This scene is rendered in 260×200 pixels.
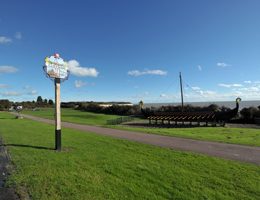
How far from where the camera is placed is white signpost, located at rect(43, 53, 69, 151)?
11.2 m

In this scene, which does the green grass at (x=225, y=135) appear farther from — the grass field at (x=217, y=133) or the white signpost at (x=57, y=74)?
the white signpost at (x=57, y=74)

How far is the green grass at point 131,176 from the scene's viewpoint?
19.0ft

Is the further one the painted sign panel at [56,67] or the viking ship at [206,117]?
the viking ship at [206,117]

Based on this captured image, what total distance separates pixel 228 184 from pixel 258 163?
2.53 meters

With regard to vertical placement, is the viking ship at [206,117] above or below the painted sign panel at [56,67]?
below

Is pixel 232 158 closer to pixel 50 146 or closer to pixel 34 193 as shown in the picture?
pixel 34 193

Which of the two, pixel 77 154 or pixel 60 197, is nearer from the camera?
pixel 60 197

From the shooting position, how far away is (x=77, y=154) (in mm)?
9859

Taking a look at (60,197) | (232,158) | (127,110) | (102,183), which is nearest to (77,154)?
(102,183)

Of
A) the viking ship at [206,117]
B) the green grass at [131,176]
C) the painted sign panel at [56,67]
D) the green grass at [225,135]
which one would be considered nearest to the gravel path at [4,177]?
the green grass at [131,176]

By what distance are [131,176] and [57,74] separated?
20.4 feet

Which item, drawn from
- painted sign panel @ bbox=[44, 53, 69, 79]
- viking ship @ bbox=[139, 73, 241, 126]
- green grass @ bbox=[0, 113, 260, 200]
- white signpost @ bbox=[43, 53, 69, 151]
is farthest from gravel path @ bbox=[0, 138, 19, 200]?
viking ship @ bbox=[139, 73, 241, 126]

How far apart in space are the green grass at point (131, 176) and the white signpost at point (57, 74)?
3.80 ft

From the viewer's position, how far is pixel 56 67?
1155cm
